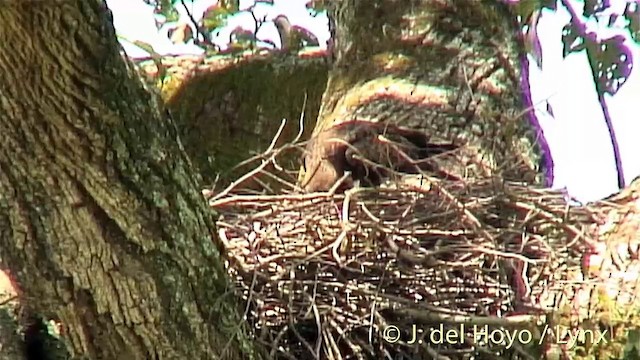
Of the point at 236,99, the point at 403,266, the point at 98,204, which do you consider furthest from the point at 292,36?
the point at 98,204

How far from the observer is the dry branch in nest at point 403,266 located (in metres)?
1.81

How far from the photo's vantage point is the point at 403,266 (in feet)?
6.14

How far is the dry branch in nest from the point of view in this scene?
181 cm

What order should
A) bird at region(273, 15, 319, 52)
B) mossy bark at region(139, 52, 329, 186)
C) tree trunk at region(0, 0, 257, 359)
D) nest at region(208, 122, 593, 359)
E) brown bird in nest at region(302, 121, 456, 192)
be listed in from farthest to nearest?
bird at region(273, 15, 319, 52), mossy bark at region(139, 52, 329, 186), brown bird in nest at region(302, 121, 456, 192), nest at region(208, 122, 593, 359), tree trunk at region(0, 0, 257, 359)

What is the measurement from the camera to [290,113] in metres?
A: 3.28

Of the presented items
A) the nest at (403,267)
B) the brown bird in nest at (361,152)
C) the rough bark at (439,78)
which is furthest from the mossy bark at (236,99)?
the nest at (403,267)

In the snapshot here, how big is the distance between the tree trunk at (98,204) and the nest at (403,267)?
16cm

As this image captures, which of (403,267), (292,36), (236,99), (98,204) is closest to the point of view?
(98,204)

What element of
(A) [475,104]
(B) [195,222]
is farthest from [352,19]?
(B) [195,222]

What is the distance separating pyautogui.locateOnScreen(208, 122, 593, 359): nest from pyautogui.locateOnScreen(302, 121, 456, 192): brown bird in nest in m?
0.24

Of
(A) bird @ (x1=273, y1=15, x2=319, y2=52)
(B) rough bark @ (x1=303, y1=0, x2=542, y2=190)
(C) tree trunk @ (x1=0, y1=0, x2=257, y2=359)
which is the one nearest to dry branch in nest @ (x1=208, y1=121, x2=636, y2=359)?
(C) tree trunk @ (x1=0, y1=0, x2=257, y2=359)

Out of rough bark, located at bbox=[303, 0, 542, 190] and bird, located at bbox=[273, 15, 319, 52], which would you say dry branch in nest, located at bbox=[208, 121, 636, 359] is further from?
bird, located at bbox=[273, 15, 319, 52]

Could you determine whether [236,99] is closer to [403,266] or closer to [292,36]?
[292,36]

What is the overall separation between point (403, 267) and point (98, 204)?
0.56 metres
